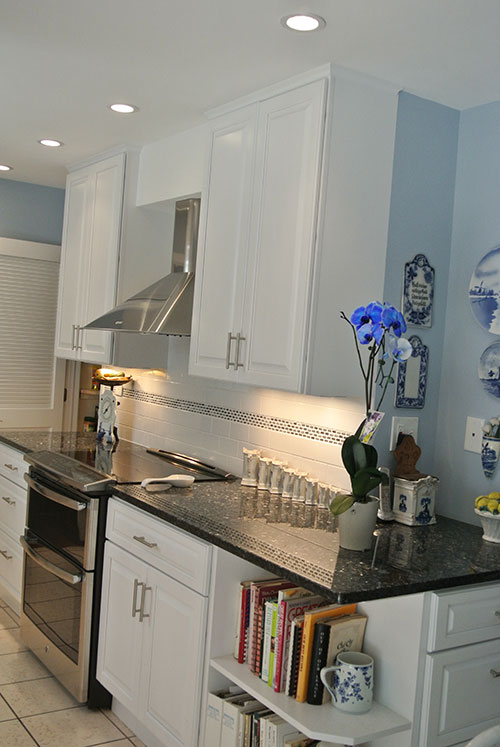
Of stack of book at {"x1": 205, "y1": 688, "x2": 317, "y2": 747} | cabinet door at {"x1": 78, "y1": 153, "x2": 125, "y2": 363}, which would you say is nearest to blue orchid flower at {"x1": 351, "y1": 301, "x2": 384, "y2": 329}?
stack of book at {"x1": 205, "y1": 688, "x2": 317, "y2": 747}

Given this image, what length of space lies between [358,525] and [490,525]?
53 cm

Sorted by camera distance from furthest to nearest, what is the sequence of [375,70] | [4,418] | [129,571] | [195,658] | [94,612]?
[4,418] < [94,612] < [129,571] < [375,70] < [195,658]

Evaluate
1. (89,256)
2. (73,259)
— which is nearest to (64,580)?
(89,256)

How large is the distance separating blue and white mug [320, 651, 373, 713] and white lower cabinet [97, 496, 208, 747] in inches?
20.0

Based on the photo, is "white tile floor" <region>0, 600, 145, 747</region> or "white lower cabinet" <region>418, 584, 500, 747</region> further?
"white tile floor" <region>0, 600, 145, 747</region>

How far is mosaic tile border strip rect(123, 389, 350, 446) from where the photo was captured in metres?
3.04

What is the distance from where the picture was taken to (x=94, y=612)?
119 inches

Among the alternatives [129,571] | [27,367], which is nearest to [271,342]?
[129,571]

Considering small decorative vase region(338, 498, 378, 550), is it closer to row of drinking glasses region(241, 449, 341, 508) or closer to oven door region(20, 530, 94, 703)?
row of drinking glasses region(241, 449, 341, 508)

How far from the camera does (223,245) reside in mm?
3143

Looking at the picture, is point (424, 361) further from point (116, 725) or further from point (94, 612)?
point (116, 725)

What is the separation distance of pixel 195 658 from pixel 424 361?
4.46 ft

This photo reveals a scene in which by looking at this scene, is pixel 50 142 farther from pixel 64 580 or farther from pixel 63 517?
pixel 64 580

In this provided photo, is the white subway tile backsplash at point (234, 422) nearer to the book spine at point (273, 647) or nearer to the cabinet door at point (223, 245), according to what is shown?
the cabinet door at point (223, 245)
